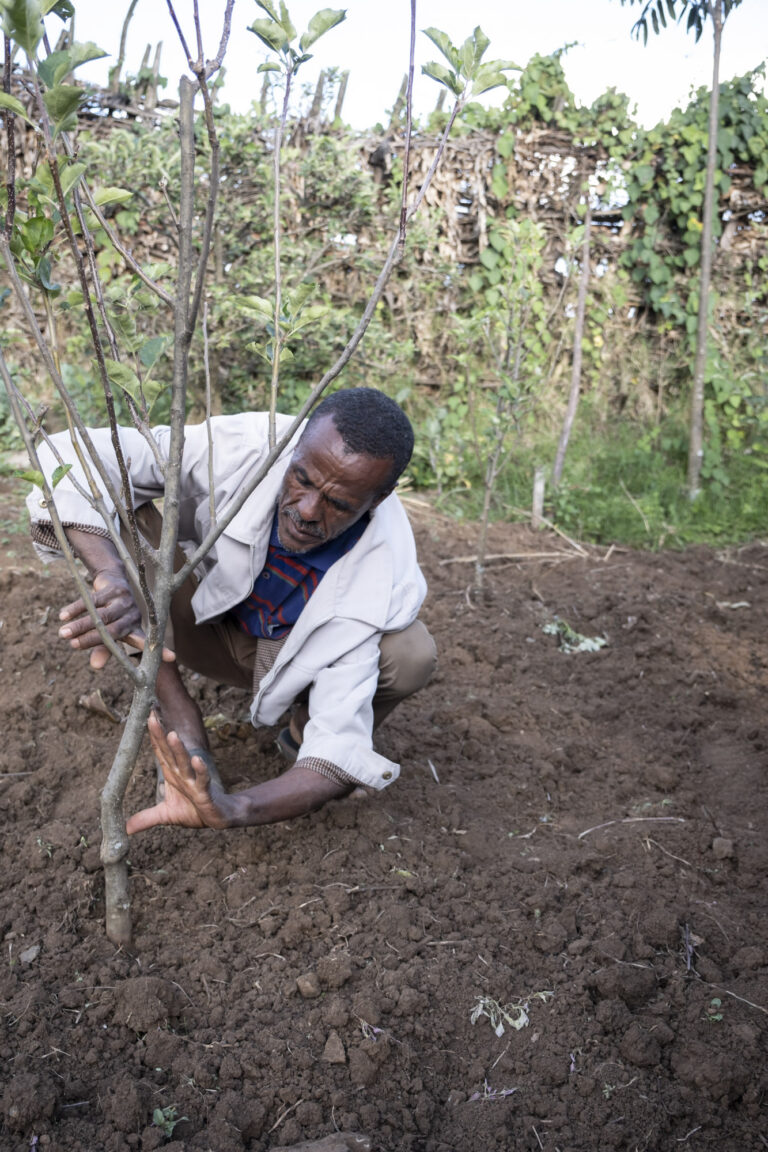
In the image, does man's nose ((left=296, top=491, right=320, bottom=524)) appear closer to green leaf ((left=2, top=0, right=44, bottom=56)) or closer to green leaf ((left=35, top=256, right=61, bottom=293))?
green leaf ((left=35, top=256, right=61, bottom=293))

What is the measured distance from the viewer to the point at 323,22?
4.58ft

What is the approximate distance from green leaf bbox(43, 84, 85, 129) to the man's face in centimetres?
95

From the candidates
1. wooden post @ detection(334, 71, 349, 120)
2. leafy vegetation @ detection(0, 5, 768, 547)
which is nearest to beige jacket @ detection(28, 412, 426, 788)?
leafy vegetation @ detection(0, 5, 768, 547)

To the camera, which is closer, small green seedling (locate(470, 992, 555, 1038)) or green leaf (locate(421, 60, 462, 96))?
green leaf (locate(421, 60, 462, 96))

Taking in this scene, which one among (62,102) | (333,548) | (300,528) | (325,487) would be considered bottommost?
(333,548)

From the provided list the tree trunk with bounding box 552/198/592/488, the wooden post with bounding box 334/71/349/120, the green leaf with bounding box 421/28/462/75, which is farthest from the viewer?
the wooden post with bounding box 334/71/349/120

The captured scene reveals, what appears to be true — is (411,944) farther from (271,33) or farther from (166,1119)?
(271,33)

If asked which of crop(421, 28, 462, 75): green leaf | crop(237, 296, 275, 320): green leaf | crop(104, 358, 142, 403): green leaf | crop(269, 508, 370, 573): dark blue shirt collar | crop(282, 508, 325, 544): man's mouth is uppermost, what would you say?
crop(421, 28, 462, 75): green leaf

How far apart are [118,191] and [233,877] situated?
1488 millimetres

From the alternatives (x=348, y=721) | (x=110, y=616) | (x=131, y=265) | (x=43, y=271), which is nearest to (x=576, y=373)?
(x=348, y=721)

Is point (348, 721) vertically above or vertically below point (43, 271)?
→ below

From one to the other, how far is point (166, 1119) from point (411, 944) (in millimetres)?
621

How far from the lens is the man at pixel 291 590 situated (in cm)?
194

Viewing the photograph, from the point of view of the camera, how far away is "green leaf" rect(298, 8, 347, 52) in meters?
1.39
